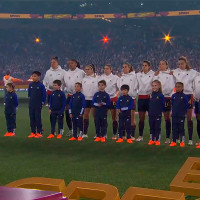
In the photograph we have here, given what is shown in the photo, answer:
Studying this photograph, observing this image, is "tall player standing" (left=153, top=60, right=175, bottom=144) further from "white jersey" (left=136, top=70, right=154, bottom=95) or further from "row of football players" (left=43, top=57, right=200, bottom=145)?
"white jersey" (left=136, top=70, right=154, bottom=95)

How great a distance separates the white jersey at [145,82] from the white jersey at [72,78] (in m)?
1.57

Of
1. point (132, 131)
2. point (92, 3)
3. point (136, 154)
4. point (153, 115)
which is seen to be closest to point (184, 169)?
point (136, 154)

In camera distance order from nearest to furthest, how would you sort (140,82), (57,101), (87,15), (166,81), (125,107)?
(166,81)
(125,107)
(140,82)
(57,101)
(87,15)

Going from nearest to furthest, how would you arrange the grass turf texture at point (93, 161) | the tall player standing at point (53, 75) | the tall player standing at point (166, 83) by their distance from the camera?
the grass turf texture at point (93, 161), the tall player standing at point (166, 83), the tall player standing at point (53, 75)

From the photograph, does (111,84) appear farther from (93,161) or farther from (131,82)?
(93,161)

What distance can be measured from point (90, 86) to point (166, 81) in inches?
74.8

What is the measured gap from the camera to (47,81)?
→ 997cm

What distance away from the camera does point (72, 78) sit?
31.6 feet

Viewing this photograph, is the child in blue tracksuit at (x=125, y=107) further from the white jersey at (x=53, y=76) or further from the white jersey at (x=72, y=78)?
the white jersey at (x=53, y=76)

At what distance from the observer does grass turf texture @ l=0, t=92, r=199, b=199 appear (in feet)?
20.1

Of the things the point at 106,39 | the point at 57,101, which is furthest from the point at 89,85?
the point at 106,39

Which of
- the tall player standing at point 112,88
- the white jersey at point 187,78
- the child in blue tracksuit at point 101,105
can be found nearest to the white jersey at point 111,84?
the tall player standing at point 112,88

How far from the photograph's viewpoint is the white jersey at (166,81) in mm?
8641

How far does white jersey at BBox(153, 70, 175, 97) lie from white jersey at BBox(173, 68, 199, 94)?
0.61ft
